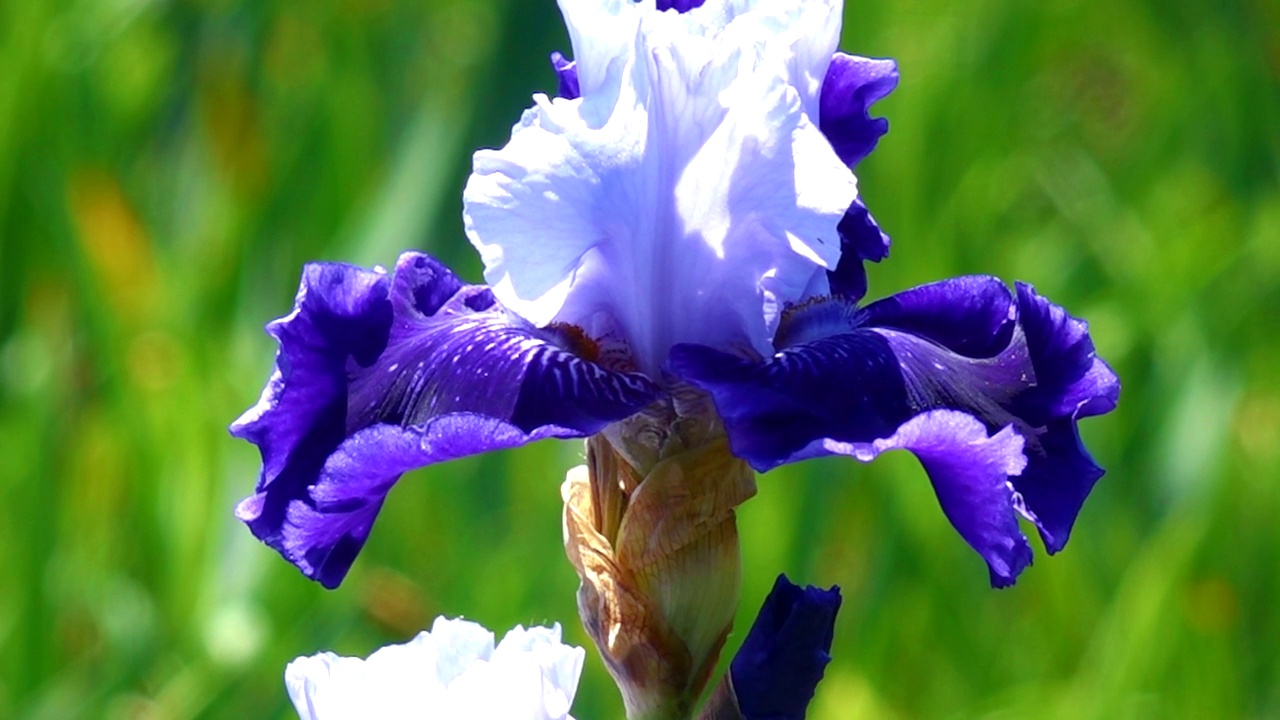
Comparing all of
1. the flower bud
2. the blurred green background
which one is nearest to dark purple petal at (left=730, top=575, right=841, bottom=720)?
the flower bud

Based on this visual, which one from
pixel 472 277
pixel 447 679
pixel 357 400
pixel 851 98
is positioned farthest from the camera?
pixel 472 277

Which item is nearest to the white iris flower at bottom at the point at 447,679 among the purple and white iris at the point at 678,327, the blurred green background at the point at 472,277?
the purple and white iris at the point at 678,327

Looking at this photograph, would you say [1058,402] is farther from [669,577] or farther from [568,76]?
[568,76]

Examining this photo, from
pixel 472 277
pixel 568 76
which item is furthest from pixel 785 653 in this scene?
pixel 472 277

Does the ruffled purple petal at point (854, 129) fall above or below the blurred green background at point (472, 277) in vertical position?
above

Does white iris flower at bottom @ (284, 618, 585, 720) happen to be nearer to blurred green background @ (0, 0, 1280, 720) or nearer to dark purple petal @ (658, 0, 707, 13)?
dark purple petal @ (658, 0, 707, 13)

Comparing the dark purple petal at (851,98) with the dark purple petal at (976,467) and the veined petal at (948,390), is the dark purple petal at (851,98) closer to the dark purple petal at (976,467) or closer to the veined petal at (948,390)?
the veined petal at (948,390)

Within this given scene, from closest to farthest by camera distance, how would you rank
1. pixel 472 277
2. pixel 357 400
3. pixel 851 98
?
pixel 357 400
pixel 851 98
pixel 472 277
